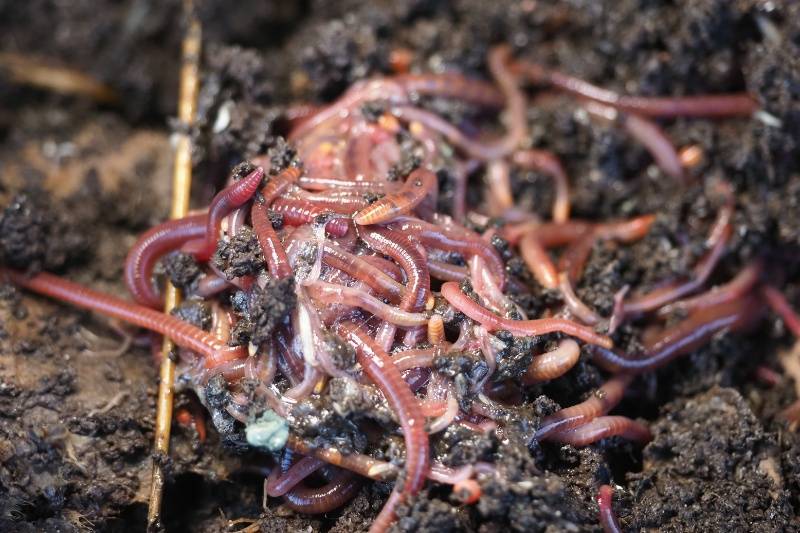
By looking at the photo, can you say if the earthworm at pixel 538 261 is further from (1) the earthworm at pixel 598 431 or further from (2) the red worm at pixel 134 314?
(2) the red worm at pixel 134 314

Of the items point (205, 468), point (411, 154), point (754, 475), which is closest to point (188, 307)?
point (205, 468)

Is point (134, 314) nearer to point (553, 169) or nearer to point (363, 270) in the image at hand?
point (363, 270)

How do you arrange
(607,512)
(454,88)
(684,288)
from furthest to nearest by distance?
1. (454,88)
2. (684,288)
3. (607,512)

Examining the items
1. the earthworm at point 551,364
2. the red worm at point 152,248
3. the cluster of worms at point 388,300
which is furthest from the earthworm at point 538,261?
the red worm at point 152,248

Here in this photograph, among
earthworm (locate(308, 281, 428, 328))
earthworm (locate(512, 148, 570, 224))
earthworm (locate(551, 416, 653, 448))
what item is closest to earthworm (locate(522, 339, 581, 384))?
earthworm (locate(551, 416, 653, 448))

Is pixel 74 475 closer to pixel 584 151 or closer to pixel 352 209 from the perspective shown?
pixel 352 209

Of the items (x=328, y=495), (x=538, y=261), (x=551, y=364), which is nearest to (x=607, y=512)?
(x=551, y=364)
